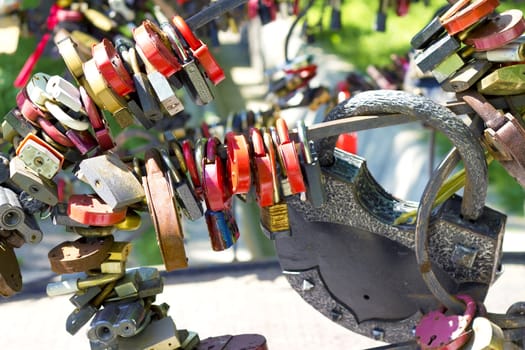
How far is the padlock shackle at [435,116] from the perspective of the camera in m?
1.03

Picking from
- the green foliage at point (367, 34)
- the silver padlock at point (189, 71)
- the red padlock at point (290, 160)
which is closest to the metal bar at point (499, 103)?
the red padlock at point (290, 160)

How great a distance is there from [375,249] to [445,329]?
0.54ft

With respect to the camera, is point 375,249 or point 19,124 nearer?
point 19,124

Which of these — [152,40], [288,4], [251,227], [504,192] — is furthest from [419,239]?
[504,192]

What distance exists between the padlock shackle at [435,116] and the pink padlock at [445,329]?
162mm

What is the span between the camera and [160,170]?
38.7 inches

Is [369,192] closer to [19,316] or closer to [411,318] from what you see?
[411,318]

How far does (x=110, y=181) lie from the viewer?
0.95 m

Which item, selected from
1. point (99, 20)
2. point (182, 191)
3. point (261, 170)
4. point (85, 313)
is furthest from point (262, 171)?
point (99, 20)

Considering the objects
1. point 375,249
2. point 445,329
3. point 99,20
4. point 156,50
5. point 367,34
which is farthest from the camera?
point 367,34

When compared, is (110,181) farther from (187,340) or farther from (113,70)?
(187,340)

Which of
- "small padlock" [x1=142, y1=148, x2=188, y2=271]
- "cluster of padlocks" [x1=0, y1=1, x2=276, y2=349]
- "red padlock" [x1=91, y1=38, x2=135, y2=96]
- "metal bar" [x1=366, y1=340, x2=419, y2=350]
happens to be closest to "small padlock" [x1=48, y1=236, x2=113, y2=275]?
"cluster of padlocks" [x1=0, y1=1, x2=276, y2=349]

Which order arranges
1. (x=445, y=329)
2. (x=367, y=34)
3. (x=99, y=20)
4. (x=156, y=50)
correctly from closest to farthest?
(x=156, y=50) < (x=445, y=329) < (x=99, y=20) < (x=367, y=34)

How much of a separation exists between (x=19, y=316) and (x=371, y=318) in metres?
0.78
